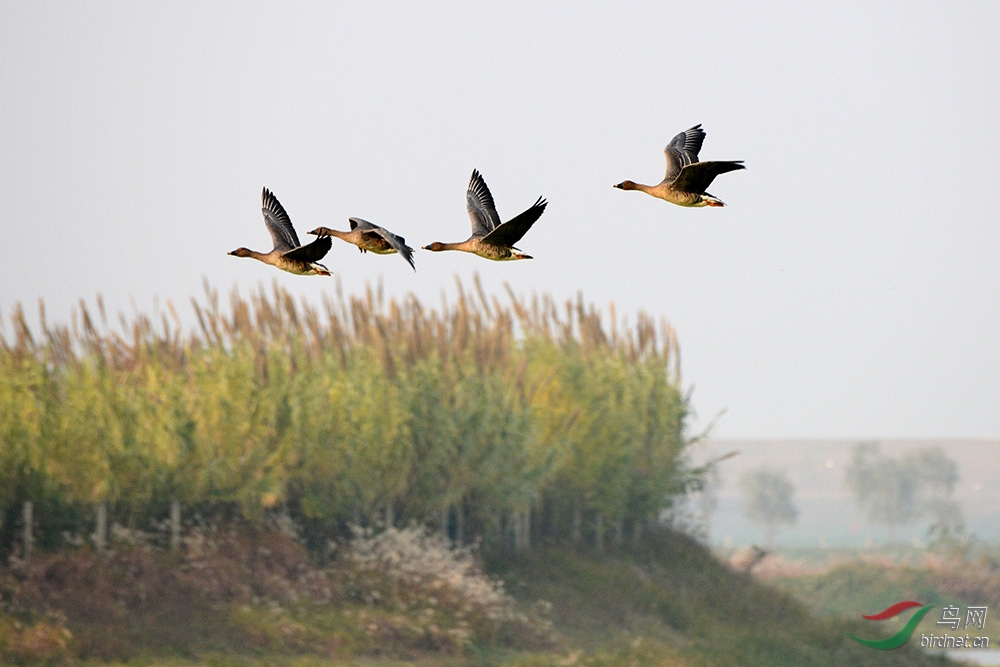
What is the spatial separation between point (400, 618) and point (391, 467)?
3305mm

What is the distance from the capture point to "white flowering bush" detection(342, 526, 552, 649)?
20.1 metres

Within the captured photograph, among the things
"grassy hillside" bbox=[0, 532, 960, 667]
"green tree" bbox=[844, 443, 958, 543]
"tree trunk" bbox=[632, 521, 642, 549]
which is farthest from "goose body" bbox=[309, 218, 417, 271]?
"green tree" bbox=[844, 443, 958, 543]

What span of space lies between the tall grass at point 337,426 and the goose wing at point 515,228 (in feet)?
44.8

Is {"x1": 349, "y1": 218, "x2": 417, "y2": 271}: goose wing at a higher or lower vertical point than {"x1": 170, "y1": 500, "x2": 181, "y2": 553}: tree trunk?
higher

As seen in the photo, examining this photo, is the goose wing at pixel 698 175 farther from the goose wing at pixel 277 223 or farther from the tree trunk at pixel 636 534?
the tree trunk at pixel 636 534

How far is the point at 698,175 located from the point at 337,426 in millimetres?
15391

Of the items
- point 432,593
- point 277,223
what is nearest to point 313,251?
point 277,223

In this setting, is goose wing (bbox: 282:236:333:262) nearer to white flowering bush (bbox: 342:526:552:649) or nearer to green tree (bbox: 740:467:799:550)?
white flowering bush (bbox: 342:526:552:649)

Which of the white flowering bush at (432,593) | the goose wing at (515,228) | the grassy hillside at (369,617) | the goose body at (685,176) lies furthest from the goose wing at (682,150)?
the white flowering bush at (432,593)

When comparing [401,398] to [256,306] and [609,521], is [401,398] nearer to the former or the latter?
[256,306]

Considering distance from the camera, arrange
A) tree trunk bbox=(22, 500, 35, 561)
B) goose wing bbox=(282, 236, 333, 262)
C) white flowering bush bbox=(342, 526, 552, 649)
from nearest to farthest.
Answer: goose wing bbox=(282, 236, 333, 262) → tree trunk bbox=(22, 500, 35, 561) → white flowering bush bbox=(342, 526, 552, 649)

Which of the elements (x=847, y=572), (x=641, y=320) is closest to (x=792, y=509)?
(x=847, y=572)

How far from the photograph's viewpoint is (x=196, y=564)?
19.3 m

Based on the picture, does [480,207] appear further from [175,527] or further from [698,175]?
[175,527]
